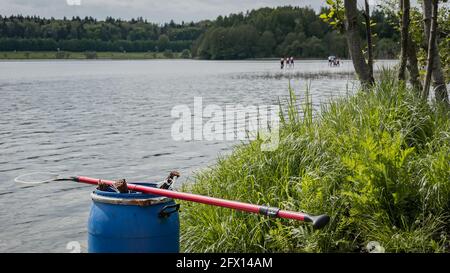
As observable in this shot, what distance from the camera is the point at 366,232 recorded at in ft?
20.9

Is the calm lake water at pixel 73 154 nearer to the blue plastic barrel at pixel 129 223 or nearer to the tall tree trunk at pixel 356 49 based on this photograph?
the tall tree trunk at pixel 356 49

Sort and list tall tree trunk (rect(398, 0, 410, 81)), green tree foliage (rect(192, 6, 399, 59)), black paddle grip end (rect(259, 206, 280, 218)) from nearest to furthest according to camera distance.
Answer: black paddle grip end (rect(259, 206, 280, 218)) → tall tree trunk (rect(398, 0, 410, 81)) → green tree foliage (rect(192, 6, 399, 59))

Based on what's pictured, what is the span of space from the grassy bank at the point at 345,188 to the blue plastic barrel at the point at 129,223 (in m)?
1.32

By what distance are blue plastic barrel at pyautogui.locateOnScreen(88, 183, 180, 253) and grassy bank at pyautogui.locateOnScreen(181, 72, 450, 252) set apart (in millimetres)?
1325

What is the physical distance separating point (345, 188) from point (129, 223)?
2585 millimetres

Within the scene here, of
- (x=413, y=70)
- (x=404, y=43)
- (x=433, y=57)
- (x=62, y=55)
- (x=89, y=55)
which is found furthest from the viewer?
(x=89, y=55)

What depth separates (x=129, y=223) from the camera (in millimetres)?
5227

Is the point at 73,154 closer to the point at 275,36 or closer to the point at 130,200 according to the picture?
the point at 130,200

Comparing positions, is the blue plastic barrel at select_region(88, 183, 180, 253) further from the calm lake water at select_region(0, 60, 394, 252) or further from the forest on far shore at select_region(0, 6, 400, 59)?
the forest on far shore at select_region(0, 6, 400, 59)

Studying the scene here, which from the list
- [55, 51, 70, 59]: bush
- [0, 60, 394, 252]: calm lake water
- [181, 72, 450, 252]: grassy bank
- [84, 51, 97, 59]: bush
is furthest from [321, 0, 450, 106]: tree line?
[84, 51, 97, 59]: bush

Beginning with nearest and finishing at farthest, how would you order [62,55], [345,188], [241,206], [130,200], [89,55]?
1. [241,206]
2. [130,200]
3. [345,188]
4. [62,55]
5. [89,55]

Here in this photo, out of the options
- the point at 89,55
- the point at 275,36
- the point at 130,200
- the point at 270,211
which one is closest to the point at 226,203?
the point at 270,211

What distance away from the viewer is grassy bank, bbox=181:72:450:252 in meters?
6.25

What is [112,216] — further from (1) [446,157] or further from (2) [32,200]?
(2) [32,200]
